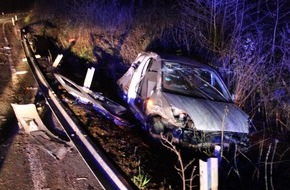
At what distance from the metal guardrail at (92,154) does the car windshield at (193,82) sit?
5.92ft

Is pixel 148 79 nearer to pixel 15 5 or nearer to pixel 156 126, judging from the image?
pixel 156 126

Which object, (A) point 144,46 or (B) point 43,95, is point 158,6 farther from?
(B) point 43,95

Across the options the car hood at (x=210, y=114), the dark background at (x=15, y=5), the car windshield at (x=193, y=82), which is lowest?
the car hood at (x=210, y=114)

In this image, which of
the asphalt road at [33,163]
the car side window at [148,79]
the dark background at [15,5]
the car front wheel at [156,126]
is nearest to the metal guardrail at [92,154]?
the asphalt road at [33,163]

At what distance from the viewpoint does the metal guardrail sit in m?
4.16

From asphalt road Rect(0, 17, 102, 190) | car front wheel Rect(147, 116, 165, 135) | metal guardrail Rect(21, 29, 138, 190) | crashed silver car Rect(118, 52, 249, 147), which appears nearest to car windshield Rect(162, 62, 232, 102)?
crashed silver car Rect(118, 52, 249, 147)

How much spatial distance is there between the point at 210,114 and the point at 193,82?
3.47ft

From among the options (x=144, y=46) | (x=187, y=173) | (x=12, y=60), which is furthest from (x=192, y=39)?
(x=12, y=60)

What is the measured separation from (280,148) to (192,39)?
15.0ft

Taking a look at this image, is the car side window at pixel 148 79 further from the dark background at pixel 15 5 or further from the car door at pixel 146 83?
the dark background at pixel 15 5

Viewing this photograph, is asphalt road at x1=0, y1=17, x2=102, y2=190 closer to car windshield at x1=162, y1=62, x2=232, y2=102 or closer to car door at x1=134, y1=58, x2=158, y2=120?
car door at x1=134, y1=58, x2=158, y2=120

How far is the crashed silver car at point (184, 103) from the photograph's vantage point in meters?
5.49

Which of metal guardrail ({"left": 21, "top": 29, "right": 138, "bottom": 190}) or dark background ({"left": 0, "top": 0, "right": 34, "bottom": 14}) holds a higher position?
dark background ({"left": 0, "top": 0, "right": 34, "bottom": 14})

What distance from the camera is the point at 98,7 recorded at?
585 inches
